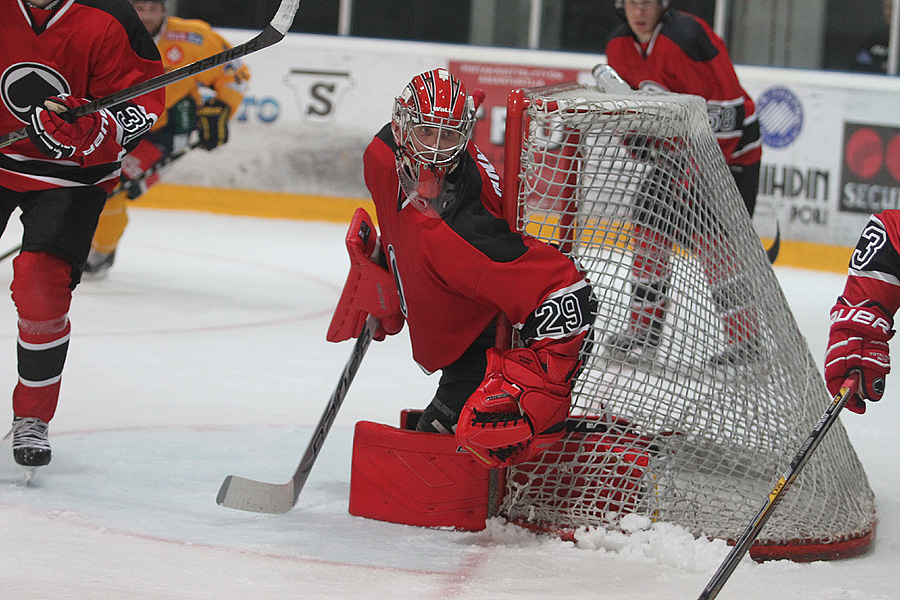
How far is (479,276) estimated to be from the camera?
2.08 meters

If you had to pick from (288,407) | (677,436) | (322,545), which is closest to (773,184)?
(288,407)

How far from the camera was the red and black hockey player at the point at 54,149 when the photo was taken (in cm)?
234

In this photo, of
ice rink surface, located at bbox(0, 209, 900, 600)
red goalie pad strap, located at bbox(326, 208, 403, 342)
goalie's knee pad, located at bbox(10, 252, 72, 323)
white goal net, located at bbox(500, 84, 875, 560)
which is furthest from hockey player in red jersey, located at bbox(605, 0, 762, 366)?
goalie's knee pad, located at bbox(10, 252, 72, 323)

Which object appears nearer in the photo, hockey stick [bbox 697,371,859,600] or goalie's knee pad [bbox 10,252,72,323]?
hockey stick [bbox 697,371,859,600]

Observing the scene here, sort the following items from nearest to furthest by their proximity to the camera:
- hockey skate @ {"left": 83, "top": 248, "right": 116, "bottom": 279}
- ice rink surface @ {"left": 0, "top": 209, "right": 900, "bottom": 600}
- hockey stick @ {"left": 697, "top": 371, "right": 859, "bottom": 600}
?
hockey stick @ {"left": 697, "top": 371, "right": 859, "bottom": 600} → ice rink surface @ {"left": 0, "top": 209, "right": 900, "bottom": 600} → hockey skate @ {"left": 83, "top": 248, "right": 116, "bottom": 279}

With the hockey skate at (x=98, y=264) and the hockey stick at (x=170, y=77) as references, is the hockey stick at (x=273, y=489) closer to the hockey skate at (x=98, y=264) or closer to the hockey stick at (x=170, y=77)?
the hockey stick at (x=170, y=77)

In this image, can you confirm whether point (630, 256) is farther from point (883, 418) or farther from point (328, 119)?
point (328, 119)

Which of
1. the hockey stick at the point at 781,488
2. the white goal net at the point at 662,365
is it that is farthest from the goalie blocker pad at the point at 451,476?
the hockey stick at the point at 781,488

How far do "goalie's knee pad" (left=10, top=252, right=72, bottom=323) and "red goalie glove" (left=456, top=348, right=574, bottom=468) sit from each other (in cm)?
85

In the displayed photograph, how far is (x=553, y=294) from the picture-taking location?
207cm

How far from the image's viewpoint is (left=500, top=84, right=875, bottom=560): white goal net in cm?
222

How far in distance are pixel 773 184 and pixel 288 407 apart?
148 inches

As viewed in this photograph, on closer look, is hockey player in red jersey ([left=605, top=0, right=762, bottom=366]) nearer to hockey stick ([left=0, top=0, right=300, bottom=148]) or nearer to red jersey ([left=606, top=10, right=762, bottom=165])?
red jersey ([left=606, top=10, right=762, bottom=165])

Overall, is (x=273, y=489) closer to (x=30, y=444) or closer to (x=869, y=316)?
(x=30, y=444)
